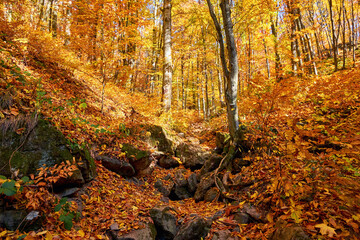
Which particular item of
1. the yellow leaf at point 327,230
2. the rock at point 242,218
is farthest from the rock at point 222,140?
the yellow leaf at point 327,230

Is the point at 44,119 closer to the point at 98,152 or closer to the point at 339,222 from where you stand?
the point at 98,152

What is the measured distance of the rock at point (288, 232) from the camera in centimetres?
224

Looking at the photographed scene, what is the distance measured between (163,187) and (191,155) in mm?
2030

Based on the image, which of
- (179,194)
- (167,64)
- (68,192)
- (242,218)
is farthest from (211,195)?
(167,64)

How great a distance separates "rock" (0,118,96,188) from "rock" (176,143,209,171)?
4195 millimetres

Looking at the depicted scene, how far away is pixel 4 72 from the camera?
382cm

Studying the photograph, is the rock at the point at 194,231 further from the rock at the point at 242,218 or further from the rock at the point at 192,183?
the rock at the point at 192,183

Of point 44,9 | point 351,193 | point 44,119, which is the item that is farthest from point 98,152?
point 44,9

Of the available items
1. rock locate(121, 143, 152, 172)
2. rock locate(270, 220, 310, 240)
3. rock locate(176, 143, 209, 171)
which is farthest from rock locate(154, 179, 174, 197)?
rock locate(270, 220, 310, 240)

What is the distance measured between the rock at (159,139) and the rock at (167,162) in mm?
319

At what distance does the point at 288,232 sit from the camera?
2.42 m

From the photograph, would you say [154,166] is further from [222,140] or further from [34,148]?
[34,148]

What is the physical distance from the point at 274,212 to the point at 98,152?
447 centimetres

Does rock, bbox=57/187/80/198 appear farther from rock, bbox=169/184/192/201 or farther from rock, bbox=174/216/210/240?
rock, bbox=169/184/192/201
